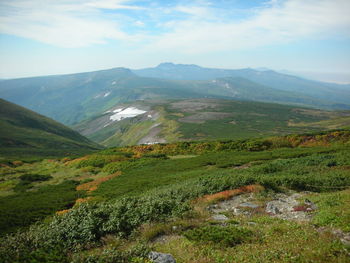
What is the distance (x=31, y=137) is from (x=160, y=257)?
14409 centimetres

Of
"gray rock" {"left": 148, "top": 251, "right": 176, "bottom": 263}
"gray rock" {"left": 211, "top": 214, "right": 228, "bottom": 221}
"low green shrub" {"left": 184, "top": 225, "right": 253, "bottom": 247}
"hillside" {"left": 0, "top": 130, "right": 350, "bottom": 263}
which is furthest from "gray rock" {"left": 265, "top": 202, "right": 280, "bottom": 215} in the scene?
"gray rock" {"left": 148, "top": 251, "right": 176, "bottom": 263}

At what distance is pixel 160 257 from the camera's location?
940cm

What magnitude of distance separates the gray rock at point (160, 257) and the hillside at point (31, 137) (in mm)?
101357

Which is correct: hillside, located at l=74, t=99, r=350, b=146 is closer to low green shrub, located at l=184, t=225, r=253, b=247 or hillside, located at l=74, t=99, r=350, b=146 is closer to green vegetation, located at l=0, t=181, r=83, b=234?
green vegetation, located at l=0, t=181, r=83, b=234

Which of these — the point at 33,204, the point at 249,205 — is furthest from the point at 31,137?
the point at 249,205

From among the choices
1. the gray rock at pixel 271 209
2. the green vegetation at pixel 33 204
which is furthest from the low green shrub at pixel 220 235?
the green vegetation at pixel 33 204

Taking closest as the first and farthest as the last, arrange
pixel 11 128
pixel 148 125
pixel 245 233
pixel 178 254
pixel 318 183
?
1. pixel 178 254
2. pixel 245 233
3. pixel 318 183
4. pixel 11 128
5. pixel 148 125

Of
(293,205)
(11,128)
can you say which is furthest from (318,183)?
(11,128)

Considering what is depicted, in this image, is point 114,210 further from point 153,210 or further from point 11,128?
point 11,128

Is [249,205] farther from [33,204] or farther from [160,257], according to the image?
[33,204]

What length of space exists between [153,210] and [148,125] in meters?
163

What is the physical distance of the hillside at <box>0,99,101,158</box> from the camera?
106 meters

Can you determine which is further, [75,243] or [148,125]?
[148,125]

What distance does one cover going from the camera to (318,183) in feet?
67.7
